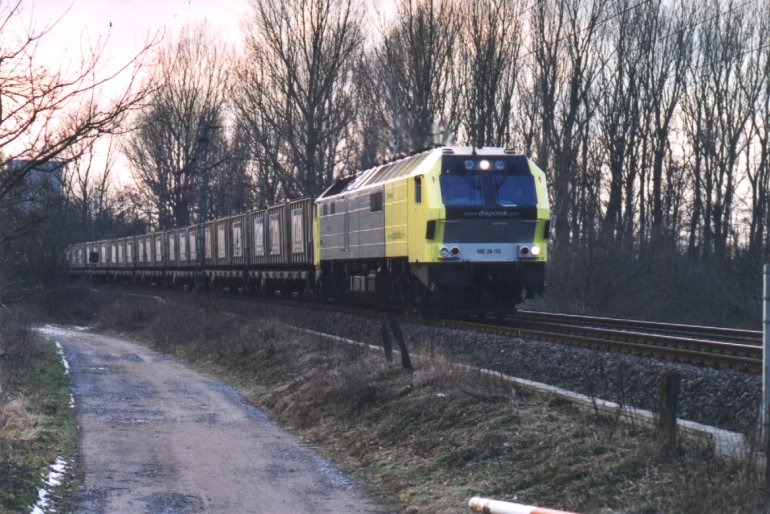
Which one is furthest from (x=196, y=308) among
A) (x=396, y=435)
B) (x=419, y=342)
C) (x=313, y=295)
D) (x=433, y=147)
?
(x=396, y=435)

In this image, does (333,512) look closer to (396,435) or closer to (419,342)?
(396,435)

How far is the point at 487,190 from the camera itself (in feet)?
68.2

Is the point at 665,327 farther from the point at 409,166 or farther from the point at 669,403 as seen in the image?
the point at 669,403

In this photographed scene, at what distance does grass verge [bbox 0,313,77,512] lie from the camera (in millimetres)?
10982

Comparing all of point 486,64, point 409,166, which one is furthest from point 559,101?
point 409,166

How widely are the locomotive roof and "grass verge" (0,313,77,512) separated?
790 centimetres

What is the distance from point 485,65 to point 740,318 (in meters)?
17.0

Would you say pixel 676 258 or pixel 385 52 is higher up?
pixel 385 52

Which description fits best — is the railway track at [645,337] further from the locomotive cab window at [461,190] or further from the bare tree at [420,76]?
the bare tree at [420,76]

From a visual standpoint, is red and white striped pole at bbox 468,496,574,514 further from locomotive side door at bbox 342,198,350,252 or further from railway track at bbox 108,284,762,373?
locomotive side door at bbox 342,198,350,252

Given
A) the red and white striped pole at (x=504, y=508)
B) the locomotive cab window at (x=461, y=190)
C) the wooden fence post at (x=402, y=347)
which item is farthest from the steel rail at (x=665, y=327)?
the red and white striped pole at (x=504, y=508)

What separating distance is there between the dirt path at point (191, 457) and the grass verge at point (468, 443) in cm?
55

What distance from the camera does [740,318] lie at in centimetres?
3002

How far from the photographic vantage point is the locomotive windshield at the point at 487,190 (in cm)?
2041
